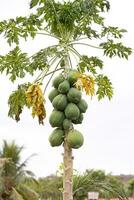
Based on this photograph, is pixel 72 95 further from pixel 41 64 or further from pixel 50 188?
pixel 50 188

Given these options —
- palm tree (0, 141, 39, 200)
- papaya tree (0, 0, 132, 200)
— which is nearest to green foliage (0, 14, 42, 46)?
papaya tree (0, 0, 132, 200)

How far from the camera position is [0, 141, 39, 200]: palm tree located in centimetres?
2375

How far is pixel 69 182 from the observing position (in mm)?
5691

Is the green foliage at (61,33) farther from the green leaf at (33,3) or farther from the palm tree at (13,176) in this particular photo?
the palm tree at (13,176)

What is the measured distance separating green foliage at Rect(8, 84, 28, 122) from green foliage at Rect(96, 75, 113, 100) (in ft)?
2.94

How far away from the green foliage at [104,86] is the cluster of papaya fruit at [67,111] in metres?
0.89

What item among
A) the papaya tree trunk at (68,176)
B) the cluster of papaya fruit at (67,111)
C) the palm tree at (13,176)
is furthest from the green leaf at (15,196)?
the papaya tree trunk at (68,176)

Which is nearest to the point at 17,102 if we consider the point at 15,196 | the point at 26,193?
the point at 15,196

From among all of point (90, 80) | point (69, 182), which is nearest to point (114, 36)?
point (90, 80)

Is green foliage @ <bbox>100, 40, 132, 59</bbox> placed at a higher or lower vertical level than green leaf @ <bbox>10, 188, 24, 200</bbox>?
lower

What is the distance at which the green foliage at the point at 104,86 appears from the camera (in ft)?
23.0

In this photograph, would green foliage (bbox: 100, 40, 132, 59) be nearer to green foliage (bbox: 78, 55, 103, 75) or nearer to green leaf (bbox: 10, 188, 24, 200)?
green foliage (bbox: 78, 55, 103, 75)

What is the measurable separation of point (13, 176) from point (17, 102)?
18.4 metres

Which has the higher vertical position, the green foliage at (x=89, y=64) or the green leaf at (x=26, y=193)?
the green leaf at (x=26, y=193)
